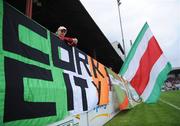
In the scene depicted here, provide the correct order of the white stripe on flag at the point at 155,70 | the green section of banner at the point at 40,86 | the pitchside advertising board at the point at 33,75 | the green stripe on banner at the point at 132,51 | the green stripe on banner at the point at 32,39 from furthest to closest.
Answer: the white stripe on flag at the point at 155,70
the green stripe on banner at the point at 132,51
the green stripe on banner at the point at 32,39
the green section of banner at the point at 40,86
the pitchside advertising board at the point at 33,75

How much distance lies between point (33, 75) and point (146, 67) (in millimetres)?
4418

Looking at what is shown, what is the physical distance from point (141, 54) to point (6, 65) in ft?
16.4

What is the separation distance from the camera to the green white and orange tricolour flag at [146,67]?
22.6 feet

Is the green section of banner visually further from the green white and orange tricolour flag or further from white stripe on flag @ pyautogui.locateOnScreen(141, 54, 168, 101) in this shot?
white stripe on flag @ pyautogui.locateOnScreen(141, 54, 168, 101)

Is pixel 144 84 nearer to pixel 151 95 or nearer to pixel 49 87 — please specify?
pixel 151 95

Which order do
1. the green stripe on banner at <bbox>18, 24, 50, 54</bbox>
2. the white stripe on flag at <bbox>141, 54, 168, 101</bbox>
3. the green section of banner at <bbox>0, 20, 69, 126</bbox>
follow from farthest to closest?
the white stripe on flag at <bbox>141, 54, 168, 101</bbox> → the green stripe on banner at <bbox>18, 24, 50, 54</bbox> → the green section of banner at <bbox>0, 20, 69, 126</bbox>

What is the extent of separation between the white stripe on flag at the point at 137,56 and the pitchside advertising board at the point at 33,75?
188 cm

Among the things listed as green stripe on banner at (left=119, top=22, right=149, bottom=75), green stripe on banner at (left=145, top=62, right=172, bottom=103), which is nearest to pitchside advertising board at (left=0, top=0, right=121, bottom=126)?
green stripe on banner at (left=119, top=22, right=149, bottom=75)

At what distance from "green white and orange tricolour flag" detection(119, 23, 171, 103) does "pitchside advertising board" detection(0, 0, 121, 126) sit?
2022 mm

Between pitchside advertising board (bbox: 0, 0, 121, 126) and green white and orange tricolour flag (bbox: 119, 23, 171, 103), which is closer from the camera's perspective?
pitchside advertising board (bbox: 0, 0, 121, 126)

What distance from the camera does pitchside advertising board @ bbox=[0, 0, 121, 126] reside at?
2.88 m

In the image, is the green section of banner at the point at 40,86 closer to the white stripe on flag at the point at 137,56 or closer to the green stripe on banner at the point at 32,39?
the green stripe on banner at the point at 32,39

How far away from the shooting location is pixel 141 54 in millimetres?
7203

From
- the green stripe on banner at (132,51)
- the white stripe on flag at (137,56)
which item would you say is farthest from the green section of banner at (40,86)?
the white stripe on flag at (137,56)
